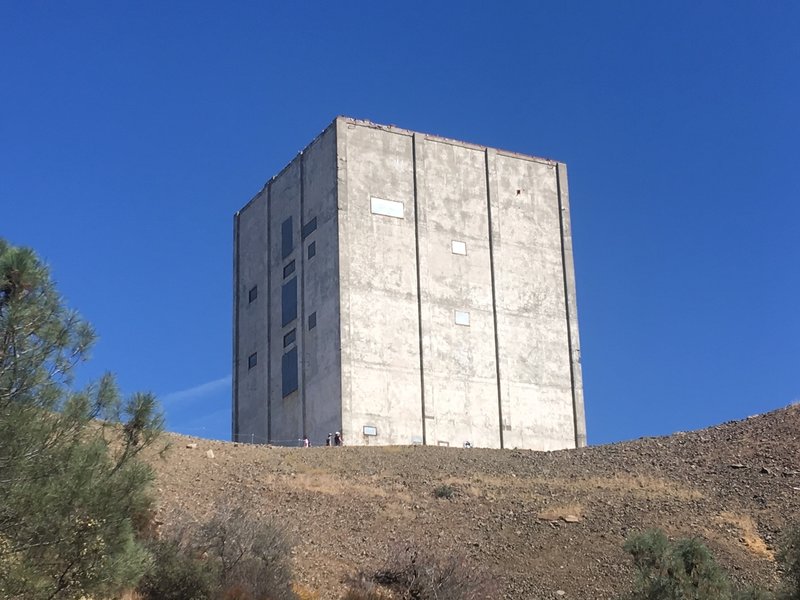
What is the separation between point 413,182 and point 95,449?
32.9 m

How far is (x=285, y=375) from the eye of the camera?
5081 centimetres

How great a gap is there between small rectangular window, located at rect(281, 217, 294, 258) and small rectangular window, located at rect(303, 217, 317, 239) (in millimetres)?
1266

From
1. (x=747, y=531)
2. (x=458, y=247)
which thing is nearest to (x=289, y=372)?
(x=458, y=247)

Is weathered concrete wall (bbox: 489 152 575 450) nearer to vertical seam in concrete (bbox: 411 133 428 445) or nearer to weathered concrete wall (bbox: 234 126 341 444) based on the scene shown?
vertical seam in concrete (bbox: 411 133 428 445)

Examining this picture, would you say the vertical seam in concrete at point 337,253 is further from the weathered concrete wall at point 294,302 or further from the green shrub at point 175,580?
the green shrub at point 175,580

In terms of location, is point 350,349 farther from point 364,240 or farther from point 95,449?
point 95,449

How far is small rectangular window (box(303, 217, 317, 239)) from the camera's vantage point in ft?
165

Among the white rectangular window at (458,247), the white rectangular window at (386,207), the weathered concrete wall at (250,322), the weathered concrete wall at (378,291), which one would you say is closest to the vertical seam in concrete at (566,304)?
the white rectangular window at (458,247)

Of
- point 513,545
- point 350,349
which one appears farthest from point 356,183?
point 513,545

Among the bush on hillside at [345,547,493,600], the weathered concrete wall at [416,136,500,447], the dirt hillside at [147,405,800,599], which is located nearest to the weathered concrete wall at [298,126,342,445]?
the weathered concrete wall at [416,136,500,447]

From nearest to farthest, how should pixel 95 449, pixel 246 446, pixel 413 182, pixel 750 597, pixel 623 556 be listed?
pixel 95 449 < pixel 750 597 < pixel 623 556 < pixel 246 446 < pixel 413 182

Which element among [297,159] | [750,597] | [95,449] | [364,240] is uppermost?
[297,159]

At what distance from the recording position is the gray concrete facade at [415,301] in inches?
1871

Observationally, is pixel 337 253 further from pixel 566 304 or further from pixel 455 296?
pixel 566 304
